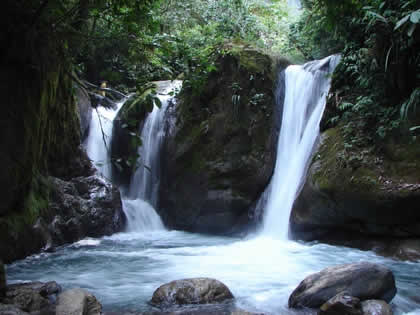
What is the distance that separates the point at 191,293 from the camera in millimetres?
4000

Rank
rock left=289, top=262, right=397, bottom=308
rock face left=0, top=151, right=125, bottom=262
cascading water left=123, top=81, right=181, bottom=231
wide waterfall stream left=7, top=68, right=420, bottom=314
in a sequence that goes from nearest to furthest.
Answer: rock left=289, top=262, right=397, bottom=308 < wide waterfall stream left=7, top=68, right=420, bottom=314 < rock face left=0, top=151, right=125, bottom=262 < cascading water left=123, top=81, right=181, bottom=231

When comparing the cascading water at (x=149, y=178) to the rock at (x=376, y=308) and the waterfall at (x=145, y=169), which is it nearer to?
the waterfall at (x=145, y=169)

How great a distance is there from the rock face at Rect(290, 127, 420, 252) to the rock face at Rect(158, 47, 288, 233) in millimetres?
1904

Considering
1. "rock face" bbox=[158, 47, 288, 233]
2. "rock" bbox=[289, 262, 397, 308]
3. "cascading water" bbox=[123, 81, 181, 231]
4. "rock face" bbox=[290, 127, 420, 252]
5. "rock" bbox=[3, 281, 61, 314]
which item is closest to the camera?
"rock" bbox=[3, 281, 61, 314]

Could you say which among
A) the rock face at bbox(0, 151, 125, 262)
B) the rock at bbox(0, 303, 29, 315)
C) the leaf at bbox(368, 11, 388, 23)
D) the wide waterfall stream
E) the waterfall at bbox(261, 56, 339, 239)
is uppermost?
the leaf at bbox(368, 11, 388, 23)

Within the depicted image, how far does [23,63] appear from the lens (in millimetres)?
5266

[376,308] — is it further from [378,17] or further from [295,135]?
[295,135]

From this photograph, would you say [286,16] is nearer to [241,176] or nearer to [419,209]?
[241,176]

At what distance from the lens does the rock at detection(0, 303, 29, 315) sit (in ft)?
10.4

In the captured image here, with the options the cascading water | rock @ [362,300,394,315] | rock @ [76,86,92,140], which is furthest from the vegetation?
rock @ [76,86,92,140]

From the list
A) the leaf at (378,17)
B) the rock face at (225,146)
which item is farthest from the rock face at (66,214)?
the leaf at (378,17)

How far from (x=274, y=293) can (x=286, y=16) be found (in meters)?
17.0

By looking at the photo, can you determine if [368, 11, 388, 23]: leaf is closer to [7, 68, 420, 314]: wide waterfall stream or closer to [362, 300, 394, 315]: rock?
[7, 68, 420, 314]: wide waterfall stream

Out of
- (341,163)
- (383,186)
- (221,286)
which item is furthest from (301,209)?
(221,286)
